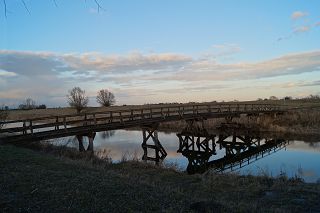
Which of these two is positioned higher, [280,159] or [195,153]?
[195,153]

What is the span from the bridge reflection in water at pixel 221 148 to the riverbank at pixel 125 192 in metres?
7.28

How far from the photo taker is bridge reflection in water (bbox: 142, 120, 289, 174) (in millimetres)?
24141

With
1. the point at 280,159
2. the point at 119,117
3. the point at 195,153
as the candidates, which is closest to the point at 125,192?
the point at 119,117

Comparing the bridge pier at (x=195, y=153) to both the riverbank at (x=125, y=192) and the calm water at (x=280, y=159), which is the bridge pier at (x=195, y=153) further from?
the riverbank at (x=125, y=192)

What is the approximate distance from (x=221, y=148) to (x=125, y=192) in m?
24.9

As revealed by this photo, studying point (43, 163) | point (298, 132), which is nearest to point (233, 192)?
point (43, 163)

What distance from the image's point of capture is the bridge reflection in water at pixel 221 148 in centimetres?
2414

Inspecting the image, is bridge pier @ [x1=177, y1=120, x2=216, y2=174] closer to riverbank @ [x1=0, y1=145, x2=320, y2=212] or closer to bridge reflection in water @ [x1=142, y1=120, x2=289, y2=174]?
bridge reflection in water @ [x1=142, y1=120, x2=289, y2=174]

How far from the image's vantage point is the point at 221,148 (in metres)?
32.9

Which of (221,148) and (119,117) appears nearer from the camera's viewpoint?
(119,117)

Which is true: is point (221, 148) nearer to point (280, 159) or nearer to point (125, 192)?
point (280, 159)

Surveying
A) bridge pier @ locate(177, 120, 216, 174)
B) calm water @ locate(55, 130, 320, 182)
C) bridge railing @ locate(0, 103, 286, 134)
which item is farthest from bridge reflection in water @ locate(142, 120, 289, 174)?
bridge railing @ locate(0, 103, 286, 134)

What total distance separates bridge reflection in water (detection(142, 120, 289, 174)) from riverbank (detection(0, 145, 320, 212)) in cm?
728

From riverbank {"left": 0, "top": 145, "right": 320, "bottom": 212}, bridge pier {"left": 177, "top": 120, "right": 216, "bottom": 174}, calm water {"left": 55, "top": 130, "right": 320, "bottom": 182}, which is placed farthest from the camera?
bridge pier {"left": 177, "top": 120, "right": 216, "bottom": 174}
